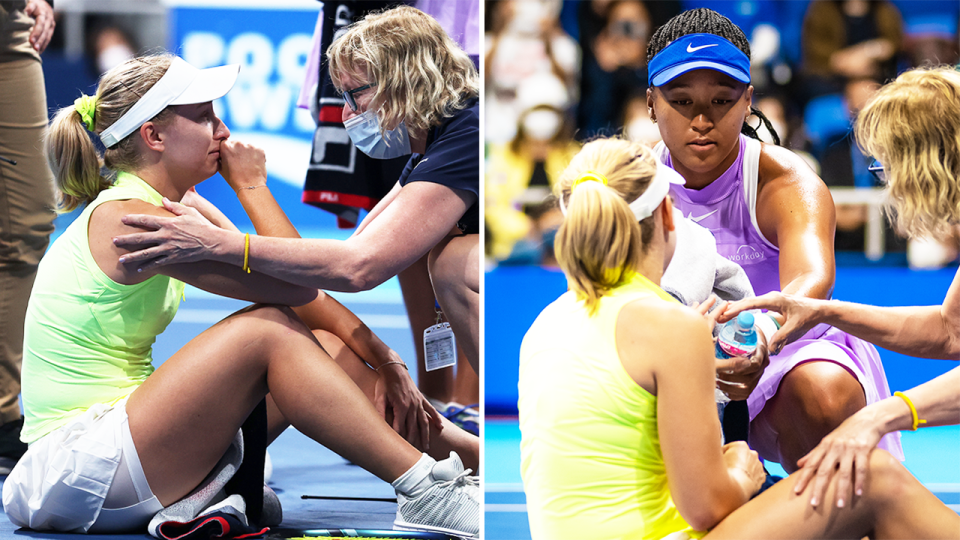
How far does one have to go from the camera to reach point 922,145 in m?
1.80

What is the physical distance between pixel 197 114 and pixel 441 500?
108 centimetres

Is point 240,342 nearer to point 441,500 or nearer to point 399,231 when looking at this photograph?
point 399,231

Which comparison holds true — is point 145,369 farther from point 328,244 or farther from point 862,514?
point 862,514

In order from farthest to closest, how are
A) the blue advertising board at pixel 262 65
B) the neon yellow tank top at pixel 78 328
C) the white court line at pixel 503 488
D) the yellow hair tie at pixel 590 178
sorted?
the white court line at pixel 503 488 → the blue advertising board at pixel 262 65 → the neon yellow tank top at pixel 78 328 → the yellow hair tie at pixel 590 178

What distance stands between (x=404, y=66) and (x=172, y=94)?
571mm

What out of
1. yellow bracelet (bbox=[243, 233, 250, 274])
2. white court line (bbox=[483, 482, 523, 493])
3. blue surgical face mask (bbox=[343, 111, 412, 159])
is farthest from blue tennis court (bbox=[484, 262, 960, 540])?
yellow bracelet (bbox=[243, 233, 250, 274])

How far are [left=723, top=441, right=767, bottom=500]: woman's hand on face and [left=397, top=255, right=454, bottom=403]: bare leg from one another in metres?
1.38

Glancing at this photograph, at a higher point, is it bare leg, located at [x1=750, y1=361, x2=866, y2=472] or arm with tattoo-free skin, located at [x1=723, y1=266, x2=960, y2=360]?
arm with tattoo-free skin, located at [x1=723, y1=266, x2=960, y2=360]

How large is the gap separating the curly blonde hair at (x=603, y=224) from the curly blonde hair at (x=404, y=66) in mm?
792

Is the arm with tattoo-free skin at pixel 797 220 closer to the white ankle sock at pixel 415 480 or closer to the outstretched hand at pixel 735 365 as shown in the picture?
the outstretched hand at pixel 735 365

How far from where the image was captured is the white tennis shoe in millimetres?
1926

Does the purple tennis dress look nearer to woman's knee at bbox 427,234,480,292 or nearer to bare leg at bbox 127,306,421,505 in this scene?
woman's knee at bbox 427,234,480,292

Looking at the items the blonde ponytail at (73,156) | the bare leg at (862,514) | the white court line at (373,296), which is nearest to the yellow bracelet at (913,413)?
the bare leg at (862,514)

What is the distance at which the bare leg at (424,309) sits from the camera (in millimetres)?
2775
